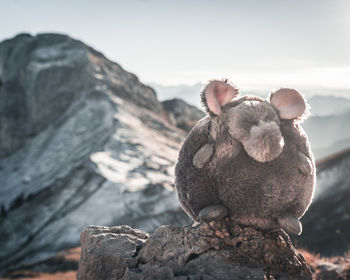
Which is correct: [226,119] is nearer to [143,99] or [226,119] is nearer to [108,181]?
[108,181]

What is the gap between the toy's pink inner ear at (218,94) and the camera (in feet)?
12.6

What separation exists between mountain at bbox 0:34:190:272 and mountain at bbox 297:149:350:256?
734 centimetres

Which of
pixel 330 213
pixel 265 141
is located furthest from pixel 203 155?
pixel 330 213

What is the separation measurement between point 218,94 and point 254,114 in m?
0.49

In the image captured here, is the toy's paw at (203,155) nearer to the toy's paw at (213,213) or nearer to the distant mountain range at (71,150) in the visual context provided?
the toy's paw at (213,213)

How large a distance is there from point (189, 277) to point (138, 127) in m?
23.5

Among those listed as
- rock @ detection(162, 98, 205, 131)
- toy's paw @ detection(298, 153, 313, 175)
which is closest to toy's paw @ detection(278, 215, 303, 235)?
toy's paw @ detection(298, 153, 313, 175)

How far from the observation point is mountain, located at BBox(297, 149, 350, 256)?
17.4 m

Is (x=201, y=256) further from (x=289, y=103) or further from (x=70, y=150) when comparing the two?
(x=70, y=150)

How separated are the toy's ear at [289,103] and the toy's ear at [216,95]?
1.64 ft

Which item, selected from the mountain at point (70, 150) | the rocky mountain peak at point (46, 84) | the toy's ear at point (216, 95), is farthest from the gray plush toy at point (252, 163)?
the rocky mountain peak at point (46, 84)

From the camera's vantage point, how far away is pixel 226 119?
3877 mm

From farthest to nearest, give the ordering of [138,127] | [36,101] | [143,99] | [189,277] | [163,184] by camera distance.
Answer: [143,99] → [36,101] → [138,127] → [163,184] → [189,277]

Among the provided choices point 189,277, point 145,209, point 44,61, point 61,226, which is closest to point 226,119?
point 189,277
